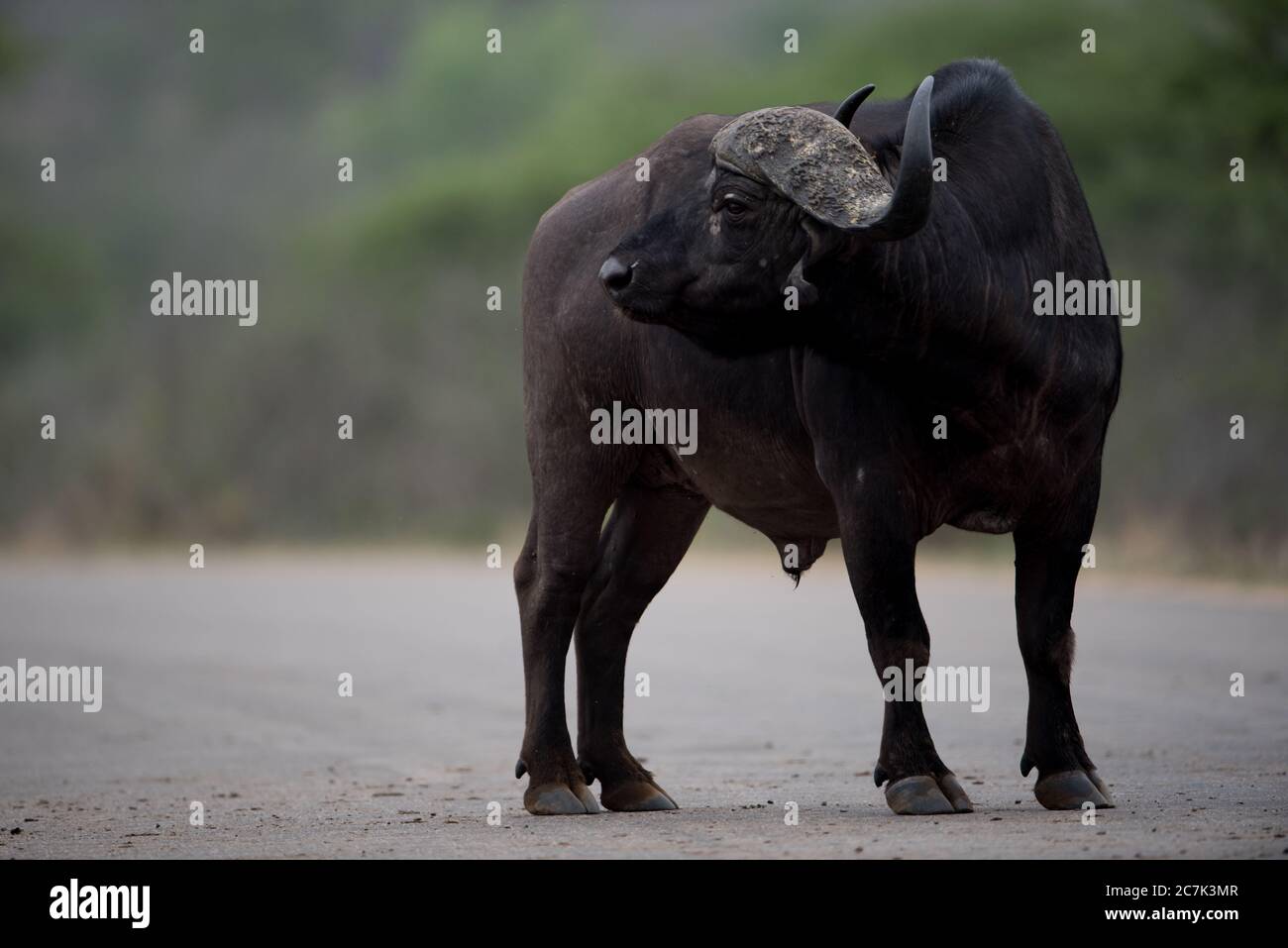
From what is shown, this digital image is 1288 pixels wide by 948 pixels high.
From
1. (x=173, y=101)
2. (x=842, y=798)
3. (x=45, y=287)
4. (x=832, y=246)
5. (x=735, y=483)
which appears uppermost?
(x=173, y=101)

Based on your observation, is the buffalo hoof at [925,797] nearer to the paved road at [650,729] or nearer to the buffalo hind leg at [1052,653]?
the paved road at [650,729]

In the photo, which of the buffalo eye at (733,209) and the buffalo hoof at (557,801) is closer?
the buffalo eye at (733,209)

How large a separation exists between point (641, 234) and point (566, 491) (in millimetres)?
1787

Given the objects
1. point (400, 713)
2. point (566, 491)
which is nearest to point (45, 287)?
point (400, 713)

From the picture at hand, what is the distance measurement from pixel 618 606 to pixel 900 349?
99.9 inches

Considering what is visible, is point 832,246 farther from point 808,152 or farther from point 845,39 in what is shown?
point 845,39

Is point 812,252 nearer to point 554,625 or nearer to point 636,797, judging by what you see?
point 554,625

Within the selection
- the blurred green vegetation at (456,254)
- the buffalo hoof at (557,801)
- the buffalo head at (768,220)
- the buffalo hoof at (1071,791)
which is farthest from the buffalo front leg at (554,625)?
the blurred green vegetation at (456,254)

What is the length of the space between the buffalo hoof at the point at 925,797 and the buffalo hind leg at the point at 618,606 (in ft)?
5.73

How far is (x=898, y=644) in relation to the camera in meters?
8.42

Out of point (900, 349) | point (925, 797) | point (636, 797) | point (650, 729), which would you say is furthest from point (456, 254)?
point (925, 797)

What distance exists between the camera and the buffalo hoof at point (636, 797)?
9742mm

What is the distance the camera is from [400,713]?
15273 mm

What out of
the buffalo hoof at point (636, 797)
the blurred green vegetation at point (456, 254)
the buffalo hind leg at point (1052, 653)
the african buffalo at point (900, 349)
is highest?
the blurred green vegetation at point (456, 254)
